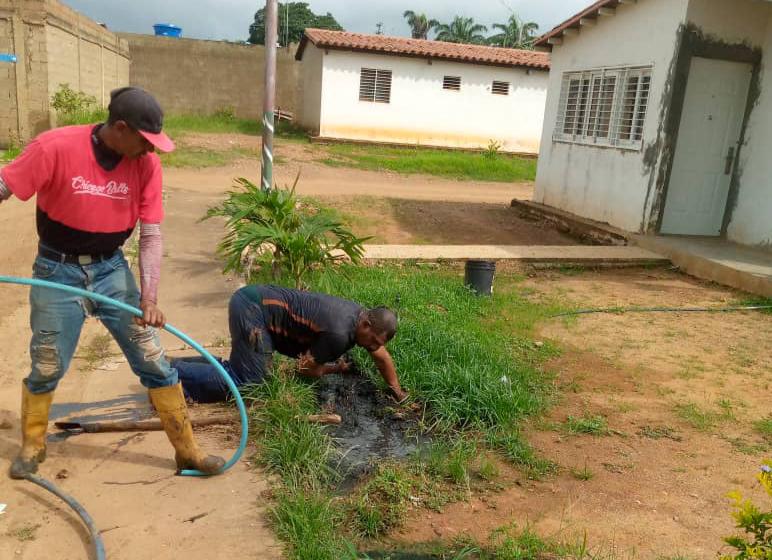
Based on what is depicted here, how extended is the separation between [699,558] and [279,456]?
6.87 ft

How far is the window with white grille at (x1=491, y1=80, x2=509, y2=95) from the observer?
23016mm

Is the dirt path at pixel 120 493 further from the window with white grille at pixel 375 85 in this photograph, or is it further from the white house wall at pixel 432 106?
the window with white grille at pixel 375 85

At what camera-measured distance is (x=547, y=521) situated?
3354 mm

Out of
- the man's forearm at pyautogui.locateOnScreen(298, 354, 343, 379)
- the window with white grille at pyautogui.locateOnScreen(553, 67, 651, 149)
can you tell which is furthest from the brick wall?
the man's forearm at pyautogui.locateOnScreen(298, 354, 343, 379)

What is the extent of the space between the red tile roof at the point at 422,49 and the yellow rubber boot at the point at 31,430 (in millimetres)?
19315

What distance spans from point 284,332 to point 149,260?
1.22 meters

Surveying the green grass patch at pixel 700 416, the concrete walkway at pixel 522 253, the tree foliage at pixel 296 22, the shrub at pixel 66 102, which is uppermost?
the tree foliage at pixel 296 22

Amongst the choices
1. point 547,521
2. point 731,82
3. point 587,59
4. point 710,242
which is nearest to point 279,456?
point 547,521

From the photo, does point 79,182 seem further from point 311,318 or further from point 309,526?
point 309,526

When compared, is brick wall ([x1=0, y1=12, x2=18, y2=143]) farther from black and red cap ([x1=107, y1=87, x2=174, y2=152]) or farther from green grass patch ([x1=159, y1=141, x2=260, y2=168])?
black and red cap ([x1=107, y1=87, x2=174, y2=152])

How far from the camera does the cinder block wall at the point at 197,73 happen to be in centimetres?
2494

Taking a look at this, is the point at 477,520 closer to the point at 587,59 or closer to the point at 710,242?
the point at 710,242

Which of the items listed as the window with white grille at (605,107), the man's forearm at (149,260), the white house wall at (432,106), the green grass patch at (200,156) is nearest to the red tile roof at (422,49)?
the white house wall at (432,106)

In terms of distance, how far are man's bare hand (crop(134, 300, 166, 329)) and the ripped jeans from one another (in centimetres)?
6
